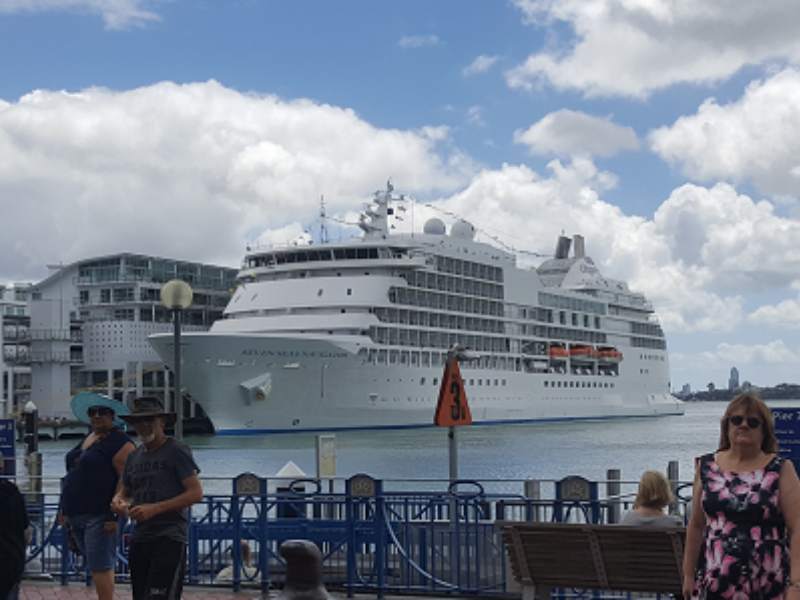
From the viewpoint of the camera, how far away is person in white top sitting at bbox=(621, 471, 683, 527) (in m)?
6.77

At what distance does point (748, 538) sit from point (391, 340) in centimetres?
5313

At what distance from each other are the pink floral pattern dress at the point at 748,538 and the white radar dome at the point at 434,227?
65.8m

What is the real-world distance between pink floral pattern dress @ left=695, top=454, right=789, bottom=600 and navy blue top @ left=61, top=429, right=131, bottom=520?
3.87 meters

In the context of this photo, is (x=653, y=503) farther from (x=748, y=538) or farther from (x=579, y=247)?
(x=579, y=247)

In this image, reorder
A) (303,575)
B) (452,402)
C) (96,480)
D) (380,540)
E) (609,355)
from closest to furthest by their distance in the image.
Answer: (303,575) < (96,480) < (380,540) < (452,402) < (609,355)

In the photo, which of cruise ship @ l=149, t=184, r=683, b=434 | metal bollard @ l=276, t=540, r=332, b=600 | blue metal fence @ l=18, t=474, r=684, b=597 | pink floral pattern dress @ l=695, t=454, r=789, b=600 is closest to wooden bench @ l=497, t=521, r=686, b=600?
blue metal fence @ l=18, t=474, r=684, b=597

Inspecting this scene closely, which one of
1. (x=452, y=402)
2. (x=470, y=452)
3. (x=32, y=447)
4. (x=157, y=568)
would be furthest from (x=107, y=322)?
(x=157, y=568)

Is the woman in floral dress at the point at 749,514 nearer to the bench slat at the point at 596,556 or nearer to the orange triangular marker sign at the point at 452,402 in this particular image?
the bench slat at the point at 596,556

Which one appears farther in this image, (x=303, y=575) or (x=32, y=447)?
(x=32, y=447)

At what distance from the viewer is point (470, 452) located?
44.7 meters

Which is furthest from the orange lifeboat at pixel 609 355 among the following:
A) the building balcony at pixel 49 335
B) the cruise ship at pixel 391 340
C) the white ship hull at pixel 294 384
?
the building balcony at pixel 49 335

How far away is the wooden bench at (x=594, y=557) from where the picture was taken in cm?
665

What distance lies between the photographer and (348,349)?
53844mm

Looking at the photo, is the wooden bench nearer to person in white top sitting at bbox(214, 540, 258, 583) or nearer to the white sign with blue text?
the white sign with blue text
